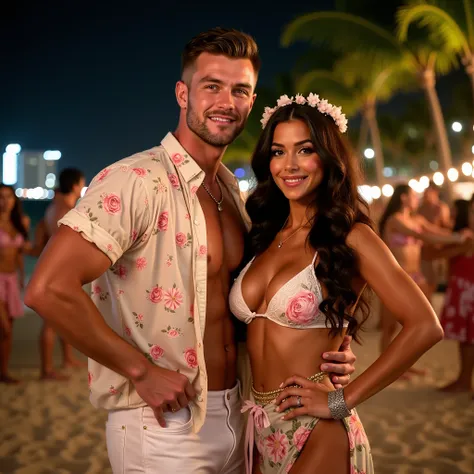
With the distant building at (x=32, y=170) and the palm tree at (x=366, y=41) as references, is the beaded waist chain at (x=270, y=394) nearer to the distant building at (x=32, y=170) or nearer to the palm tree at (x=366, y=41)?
the palm tree at (x=366, y=41)

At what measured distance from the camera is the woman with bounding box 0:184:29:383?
750cm

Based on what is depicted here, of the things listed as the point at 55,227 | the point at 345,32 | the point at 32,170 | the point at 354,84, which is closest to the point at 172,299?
the point at 55,227

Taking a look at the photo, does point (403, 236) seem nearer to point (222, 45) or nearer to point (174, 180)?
point (222, 45)

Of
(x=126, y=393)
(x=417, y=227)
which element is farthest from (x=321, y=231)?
(x=417, y=227)

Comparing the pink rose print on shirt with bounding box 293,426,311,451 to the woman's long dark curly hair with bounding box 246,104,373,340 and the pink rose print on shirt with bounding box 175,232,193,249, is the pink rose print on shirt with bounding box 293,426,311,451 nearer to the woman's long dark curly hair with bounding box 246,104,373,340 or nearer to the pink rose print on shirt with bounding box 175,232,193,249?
the woman's long dark curly hair with bounding box 246,104,373,340

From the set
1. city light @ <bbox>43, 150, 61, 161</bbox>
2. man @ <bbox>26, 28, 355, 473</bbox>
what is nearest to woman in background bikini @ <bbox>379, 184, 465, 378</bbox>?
man @ <bbox>26, 28, 355, 473</bbox>

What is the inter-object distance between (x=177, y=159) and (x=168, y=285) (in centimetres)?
50

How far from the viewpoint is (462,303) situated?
23.5ft

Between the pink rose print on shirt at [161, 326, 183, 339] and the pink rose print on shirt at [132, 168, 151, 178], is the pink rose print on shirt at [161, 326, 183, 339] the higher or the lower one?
the lower one

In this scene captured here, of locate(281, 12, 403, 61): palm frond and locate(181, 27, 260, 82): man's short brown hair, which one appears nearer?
locate(181, 27, 260, 82): man's short brown hair

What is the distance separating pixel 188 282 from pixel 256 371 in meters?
0.51

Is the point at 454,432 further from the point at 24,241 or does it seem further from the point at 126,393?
the point at 24,241

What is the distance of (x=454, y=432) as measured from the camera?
579cm

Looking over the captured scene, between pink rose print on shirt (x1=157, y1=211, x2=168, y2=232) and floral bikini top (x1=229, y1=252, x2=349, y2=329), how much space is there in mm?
462
